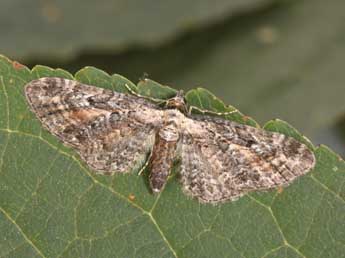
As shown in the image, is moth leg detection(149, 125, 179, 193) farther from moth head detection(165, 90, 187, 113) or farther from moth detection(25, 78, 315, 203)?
moth head detection(165, 90, 187, 113)

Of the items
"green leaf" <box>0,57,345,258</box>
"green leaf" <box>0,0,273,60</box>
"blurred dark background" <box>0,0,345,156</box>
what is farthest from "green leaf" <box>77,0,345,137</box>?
"green leaf" <box>0,57,345,258</box>

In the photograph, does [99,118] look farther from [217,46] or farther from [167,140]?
[217,46]

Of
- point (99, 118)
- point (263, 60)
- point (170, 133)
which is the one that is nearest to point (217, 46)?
point (263, 60)

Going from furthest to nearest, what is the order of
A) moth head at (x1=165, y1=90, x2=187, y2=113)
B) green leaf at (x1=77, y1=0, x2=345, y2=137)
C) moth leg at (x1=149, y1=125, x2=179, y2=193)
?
1. green leaf at (x1=77, y1=0, x2=345, y2=137)
2. moth head at (x1=165, y1=90, x2=187, y2=113)
3. moth leg at (x1=149, y1=125, x2=179, y2=193)

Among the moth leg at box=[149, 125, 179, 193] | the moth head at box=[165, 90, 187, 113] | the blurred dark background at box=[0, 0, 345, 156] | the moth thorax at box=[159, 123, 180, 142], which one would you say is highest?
the blurred dark background at box=[0, 0, 345, 156]

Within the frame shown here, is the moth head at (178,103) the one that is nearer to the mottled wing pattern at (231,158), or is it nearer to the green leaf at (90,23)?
the mottled wing pattern at (231,158)

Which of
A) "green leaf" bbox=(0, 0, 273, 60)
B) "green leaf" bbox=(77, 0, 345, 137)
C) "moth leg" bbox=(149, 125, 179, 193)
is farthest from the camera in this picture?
"green leaf" bbox=(77, 0, 345, 137)

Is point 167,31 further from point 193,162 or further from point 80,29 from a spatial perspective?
point 193,162

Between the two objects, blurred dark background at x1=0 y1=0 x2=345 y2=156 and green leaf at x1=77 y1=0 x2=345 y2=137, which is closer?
blurred dark background at x1=0 y1=0 x2=345 y2=156
